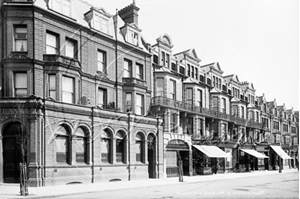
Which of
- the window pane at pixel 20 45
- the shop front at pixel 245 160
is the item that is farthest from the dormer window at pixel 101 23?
the shop front at pixel 245 160

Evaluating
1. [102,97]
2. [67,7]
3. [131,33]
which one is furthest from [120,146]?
[67,7]

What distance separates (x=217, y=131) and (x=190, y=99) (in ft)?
23.7

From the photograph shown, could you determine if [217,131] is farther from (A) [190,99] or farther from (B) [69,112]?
(B) [69,112]

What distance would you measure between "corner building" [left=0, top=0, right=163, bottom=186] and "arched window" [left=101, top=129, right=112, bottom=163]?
0.25 ft

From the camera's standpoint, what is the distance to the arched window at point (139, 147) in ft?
97.3

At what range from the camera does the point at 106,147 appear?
2698cm

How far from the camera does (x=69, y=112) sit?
23.9 m

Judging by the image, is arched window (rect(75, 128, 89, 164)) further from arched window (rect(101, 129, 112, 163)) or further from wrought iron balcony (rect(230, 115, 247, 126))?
wrought iron balcony (rect(230, 115, 247, 126))

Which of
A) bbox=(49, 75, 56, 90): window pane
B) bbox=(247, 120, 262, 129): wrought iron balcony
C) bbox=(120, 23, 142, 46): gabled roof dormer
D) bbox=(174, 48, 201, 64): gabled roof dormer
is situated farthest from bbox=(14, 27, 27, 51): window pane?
bbox=(247, 120, 262, 129): wrought iron balcony

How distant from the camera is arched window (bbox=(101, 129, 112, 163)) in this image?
2658 cm

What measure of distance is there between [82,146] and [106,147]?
2422mm

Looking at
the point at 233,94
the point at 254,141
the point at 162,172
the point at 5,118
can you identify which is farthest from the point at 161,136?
the point at 254,141

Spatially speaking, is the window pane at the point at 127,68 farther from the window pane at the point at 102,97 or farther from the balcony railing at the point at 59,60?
the balcony railing at the point at 59,60

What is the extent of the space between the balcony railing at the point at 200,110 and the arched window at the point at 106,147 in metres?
8.02
